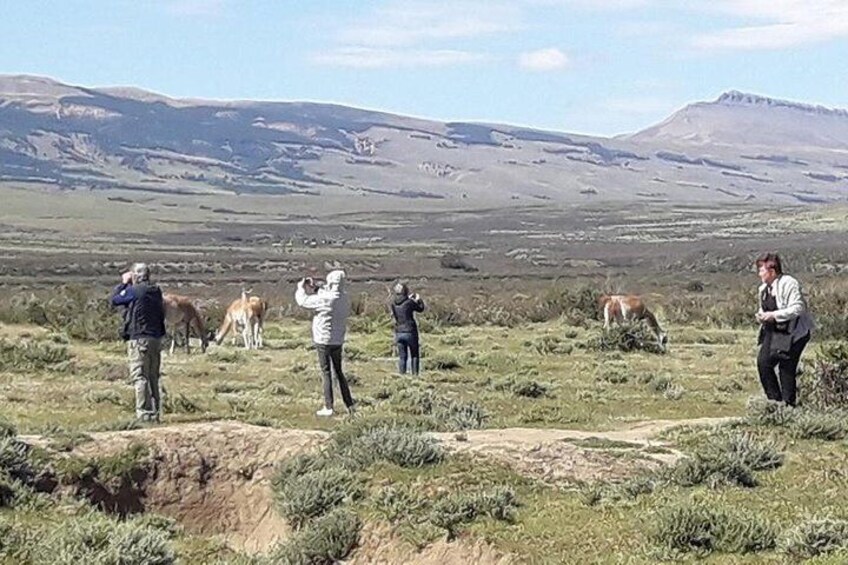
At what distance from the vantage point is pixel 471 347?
31188mm

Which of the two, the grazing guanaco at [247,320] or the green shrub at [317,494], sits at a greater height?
the green shrub at [317,494]

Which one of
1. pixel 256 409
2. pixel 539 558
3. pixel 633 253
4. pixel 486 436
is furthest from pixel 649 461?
pixel 633 253

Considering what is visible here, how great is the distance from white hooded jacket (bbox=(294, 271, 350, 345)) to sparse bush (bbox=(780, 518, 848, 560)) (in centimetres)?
796

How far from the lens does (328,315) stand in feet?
53.6

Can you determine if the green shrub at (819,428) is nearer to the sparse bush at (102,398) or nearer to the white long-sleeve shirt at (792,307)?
the white long-sleeve shirt at (792,307)

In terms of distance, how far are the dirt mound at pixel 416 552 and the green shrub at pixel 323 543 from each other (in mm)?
99

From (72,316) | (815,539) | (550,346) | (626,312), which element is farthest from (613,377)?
(72,316)

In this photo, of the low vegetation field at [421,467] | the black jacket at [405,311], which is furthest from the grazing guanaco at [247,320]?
the black jacket at [405,311]

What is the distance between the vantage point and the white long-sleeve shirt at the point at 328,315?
53.5 feet

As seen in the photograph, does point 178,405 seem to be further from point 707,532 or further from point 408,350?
point 707,532

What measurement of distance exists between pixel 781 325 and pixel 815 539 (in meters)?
4.92

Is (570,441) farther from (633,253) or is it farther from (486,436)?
(633,253)

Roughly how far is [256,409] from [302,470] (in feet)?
21.9

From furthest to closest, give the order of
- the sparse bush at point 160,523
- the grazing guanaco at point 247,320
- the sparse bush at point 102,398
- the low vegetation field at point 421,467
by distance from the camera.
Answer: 1. the grazing guanaco at point 247,320
2. the sparse bush at point 102,398
3. the sparse bush at point 160,523
4. the low vegetation field at point 421,467
